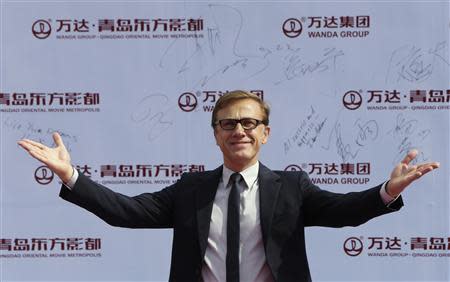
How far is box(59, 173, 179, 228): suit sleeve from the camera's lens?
2703 millimetres

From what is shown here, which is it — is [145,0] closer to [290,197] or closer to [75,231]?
[75,231]

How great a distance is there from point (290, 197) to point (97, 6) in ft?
8.13

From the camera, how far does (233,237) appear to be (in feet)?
8.66

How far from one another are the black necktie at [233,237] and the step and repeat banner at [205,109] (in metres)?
1.92

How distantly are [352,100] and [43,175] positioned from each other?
6.66 feet

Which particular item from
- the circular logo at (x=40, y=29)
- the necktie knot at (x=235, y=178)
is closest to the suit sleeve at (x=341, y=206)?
the necktie knot at (x=235, y=178)

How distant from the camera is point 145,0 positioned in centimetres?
469

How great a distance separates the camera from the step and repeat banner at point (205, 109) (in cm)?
457

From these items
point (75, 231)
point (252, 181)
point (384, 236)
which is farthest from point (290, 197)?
point (75, 231)

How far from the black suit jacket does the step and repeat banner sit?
179 centimetres

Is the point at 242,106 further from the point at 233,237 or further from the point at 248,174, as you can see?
the point at 233,237

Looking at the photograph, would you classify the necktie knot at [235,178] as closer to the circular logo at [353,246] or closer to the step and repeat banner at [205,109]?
the step and repeat banner at [205,109]
